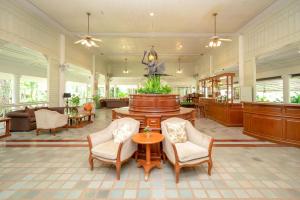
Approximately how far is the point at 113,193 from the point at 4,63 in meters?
9.59

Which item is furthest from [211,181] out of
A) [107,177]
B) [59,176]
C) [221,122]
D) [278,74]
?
[278,74]

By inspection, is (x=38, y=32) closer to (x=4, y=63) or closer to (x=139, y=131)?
(x=4, y=63)

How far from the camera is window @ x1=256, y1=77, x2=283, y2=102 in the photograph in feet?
32.2

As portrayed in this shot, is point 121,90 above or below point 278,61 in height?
below

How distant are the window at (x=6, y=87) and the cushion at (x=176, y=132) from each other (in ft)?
30.2

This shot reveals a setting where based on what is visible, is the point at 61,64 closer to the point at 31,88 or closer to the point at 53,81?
the point at 53,81

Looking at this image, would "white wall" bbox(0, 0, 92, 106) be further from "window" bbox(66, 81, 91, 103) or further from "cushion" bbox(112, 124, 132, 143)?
"cushion" bbox(112, 124, 132, 143)

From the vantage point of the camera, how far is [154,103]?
12.1 ft

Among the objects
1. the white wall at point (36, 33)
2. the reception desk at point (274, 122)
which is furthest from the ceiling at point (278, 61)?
the white wall at point (36, 33)

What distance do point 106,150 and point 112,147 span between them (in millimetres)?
136

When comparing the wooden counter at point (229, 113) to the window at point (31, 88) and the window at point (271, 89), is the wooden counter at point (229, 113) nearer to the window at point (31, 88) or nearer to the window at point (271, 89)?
the window at point (271, 89)

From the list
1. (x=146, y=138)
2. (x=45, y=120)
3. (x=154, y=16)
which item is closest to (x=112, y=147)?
(x=146, y=138)

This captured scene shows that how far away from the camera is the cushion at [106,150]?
260 centimetres

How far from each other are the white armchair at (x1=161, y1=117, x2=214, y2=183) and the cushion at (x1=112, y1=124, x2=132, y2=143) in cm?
72
